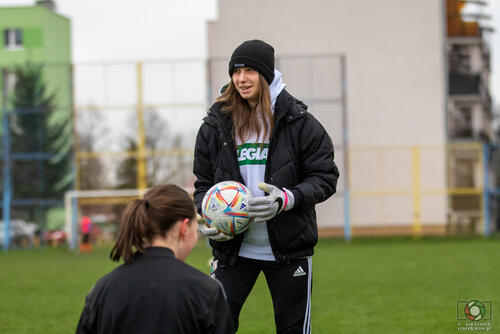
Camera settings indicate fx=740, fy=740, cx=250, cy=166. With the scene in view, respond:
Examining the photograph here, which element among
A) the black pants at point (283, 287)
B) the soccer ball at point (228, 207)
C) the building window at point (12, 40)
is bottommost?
the black pants at point (283, 287)

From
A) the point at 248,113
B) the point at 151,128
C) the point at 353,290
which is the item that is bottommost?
the point at 353,290

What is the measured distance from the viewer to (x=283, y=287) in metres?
3.74

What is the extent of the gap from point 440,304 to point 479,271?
3720 millimetres

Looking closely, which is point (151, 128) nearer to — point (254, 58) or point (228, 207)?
point (254, 58)

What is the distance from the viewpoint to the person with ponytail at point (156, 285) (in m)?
2.51

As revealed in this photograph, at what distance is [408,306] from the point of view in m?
7.79

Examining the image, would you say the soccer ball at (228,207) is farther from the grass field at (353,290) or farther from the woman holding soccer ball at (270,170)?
the grass field at (353,290)

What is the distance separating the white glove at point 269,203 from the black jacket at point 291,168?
0.09m

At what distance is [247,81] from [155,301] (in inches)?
61.3
